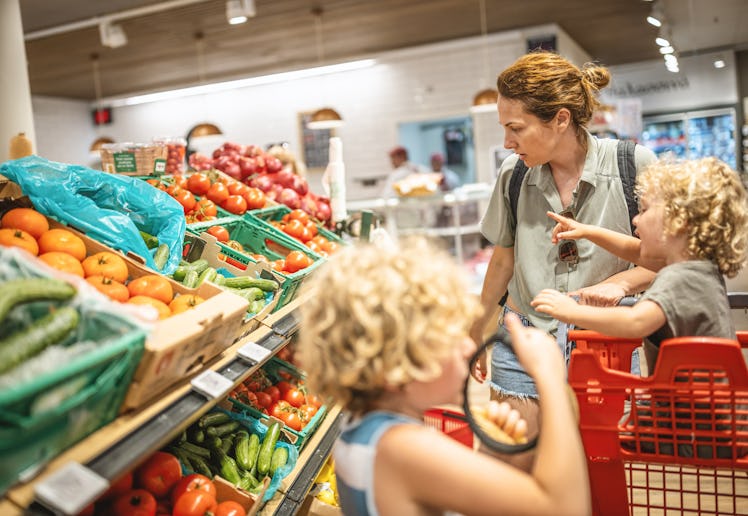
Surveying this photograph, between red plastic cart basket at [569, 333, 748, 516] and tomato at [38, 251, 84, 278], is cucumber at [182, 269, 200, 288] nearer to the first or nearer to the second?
tomato at [38, 251, 84, 278]

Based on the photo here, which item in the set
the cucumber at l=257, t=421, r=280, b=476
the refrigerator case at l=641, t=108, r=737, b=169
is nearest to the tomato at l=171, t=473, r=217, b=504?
the cucumber at l=257, t=421, r=280, b=476

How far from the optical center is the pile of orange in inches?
71.0

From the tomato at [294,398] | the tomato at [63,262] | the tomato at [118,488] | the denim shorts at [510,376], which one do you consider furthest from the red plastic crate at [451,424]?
the tomato at [294,398]

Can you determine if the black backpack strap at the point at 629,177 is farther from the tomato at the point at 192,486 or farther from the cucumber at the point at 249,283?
the tomato at the point at 192,486

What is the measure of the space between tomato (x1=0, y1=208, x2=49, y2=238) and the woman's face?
150cm

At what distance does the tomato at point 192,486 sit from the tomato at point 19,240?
0.84m

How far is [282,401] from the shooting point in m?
2.86

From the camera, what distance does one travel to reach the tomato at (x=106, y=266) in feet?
6.18

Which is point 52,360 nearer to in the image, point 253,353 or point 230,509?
point 253,353

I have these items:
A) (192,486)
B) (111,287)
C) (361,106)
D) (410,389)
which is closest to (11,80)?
(111,287)

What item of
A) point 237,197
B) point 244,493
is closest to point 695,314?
point 244,493

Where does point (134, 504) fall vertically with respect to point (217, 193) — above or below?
below

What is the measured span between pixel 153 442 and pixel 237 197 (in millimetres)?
2178

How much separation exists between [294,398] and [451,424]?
4.99 feet
